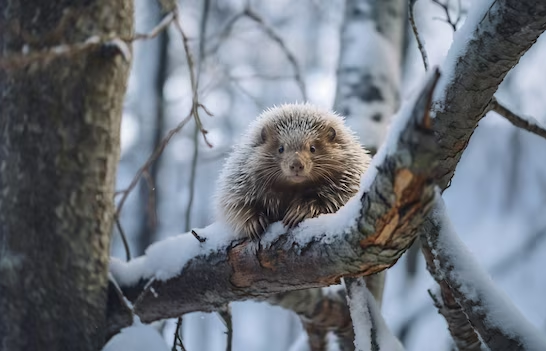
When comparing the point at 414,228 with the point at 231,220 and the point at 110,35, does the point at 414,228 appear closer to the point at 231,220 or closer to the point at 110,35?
the point at 231,220

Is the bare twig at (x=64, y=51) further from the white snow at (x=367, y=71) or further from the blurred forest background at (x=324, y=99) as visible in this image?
the blurred forest background at (x=324, y=99)

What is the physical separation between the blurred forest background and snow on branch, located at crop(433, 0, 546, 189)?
310 centimetres

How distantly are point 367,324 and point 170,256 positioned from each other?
0.67 metres

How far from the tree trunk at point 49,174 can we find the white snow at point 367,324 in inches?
33.4

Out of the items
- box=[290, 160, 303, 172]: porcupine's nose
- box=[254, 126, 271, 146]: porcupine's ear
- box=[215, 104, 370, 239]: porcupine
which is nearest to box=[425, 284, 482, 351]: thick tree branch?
box=[215, 104, 370, 239]: porcupine

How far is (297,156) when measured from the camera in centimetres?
179

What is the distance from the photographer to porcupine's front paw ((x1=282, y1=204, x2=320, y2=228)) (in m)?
1.61

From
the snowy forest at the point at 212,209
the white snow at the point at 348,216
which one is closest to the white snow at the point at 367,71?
the snowy forest at the point at 212,209

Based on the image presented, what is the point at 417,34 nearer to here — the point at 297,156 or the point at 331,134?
the point at 331,134

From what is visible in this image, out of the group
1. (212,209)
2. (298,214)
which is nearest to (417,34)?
(298,214)

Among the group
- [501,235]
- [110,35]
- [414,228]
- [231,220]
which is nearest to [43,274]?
[231,220]

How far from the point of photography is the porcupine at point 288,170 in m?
1.76

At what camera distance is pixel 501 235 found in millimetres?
7902

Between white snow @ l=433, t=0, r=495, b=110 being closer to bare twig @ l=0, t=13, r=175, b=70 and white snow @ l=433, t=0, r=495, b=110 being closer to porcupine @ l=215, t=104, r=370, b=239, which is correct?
porcupine @ l=215, t=104, r=370, b=239
